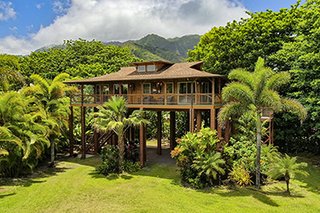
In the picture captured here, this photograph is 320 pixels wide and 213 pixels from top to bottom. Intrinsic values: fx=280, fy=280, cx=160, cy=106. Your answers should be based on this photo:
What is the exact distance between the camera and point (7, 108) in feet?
58.1

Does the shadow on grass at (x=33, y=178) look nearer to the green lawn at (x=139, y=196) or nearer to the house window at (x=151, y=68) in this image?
the green lawn at (x=139, y=196)

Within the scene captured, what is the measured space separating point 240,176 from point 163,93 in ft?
32.2

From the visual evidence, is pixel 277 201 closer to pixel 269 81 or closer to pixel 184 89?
pixel 269 81

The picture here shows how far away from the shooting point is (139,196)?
50.9 ft

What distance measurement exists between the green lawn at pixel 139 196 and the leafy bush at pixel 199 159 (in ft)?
2.77

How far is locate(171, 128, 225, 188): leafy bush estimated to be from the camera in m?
16.8

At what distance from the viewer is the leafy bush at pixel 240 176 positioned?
1698 cm

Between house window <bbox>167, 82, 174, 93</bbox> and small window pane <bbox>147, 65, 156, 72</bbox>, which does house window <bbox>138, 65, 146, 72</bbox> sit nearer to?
small window pane <bbox>147, 65, 156, 72</bbox>

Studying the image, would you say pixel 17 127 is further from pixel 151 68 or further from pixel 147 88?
pixel 151 68

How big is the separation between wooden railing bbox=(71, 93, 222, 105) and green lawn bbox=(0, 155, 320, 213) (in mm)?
5409

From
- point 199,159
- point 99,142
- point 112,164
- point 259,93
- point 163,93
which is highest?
point 163,93

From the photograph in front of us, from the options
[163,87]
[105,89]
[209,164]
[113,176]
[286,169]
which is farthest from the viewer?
[105,89]

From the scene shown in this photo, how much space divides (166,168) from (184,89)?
660 centimetres

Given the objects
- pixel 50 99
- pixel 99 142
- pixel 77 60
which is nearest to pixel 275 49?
pixel 99 142
